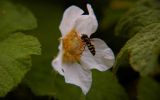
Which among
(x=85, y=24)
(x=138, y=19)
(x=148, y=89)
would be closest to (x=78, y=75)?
(x=85, y=24)

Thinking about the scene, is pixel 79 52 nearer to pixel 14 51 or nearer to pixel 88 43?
pixel 88 43

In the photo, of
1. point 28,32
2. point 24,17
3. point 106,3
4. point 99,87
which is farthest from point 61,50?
point 106,3

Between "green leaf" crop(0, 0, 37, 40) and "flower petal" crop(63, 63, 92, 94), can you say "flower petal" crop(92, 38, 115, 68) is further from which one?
"green leaf" crop(0, 0, 37, 40)

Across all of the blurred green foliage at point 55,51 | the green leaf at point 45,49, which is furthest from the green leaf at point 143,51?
the green leaf at point 45,49

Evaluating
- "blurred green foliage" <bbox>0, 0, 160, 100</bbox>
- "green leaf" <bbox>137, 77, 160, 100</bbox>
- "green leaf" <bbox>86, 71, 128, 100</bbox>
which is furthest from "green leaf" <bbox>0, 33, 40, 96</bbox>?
"green leaf" <bbox>137, 77, 160, 100</bbox>

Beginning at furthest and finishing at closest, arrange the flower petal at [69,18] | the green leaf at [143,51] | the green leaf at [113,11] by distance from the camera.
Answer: the green leaf at [113,11]
the flower petal at [69,18]
the green leaf at [143,51]

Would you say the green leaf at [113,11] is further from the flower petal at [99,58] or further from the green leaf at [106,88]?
the flower petal at [99,58]

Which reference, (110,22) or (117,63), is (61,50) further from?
(110,22)
